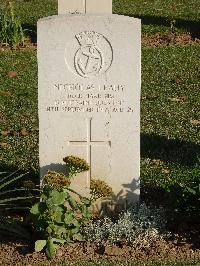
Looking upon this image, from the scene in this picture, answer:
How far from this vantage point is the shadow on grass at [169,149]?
6.96 m

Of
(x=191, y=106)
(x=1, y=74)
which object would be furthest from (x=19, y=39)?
(x=191, y=106)

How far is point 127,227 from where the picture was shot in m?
5.25

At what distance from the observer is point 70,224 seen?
198 inches

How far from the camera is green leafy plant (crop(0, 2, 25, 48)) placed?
Answer: 435 inches

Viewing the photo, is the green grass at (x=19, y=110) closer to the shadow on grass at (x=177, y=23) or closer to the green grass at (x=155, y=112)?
the green grass at (x=155, y=112)

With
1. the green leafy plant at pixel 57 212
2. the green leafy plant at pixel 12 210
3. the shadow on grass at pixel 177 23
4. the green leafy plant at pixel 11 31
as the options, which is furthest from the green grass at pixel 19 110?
the shadow on grass at pixel 177 23

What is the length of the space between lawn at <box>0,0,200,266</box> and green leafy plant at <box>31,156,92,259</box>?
0.76 metres

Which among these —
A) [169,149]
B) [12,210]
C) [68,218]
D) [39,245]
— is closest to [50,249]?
Answer: [39,245]

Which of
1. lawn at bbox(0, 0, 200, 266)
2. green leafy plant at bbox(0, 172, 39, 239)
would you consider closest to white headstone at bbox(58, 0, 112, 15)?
lawn at bbox(0, 0, 200, 266)

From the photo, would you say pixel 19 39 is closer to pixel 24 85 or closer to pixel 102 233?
pixel 24 85

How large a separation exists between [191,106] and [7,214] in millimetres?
3760

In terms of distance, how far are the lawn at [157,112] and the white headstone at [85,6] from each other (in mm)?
1363

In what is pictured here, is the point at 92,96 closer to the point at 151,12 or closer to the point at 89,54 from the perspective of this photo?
the point at 89,54

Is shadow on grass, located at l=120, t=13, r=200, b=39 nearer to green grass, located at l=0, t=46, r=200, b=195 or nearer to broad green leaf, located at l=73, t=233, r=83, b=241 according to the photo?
green grass, located at l=0, t=46, r=200, b=195
